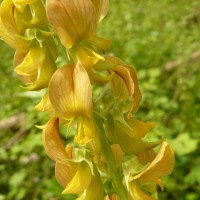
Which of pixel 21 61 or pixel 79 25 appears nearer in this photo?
pixel 79 25

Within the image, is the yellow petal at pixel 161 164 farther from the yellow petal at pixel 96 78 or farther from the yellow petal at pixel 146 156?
the yellow petal at pixel 96 78

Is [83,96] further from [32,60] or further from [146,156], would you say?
[146,156]

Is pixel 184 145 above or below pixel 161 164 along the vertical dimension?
below

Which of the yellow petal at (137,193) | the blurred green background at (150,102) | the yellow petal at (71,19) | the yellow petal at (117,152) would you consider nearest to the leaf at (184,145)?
the blurred green background at (150,102)

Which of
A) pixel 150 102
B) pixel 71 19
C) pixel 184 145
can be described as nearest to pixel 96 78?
pixel 71 19

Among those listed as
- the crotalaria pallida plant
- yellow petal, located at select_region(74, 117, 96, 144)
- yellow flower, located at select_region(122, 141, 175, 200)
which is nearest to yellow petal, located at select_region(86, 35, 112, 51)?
the crotalaria pallida plant

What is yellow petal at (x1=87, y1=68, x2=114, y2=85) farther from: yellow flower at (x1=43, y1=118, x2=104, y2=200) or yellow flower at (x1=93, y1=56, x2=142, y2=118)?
yellow flower at (x1=43, y1=118, x2=104, y2=200)
